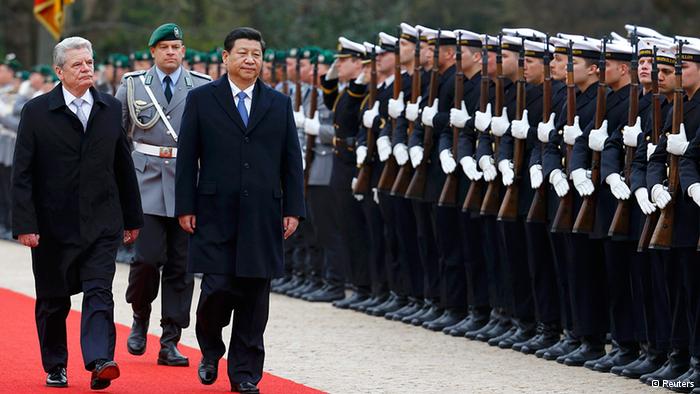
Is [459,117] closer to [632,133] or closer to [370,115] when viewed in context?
[370,115]

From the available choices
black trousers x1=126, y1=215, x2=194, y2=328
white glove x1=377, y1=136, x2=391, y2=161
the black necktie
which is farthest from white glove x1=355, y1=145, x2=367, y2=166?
black trousers x1=126, y1=215, x2=194, y2=328

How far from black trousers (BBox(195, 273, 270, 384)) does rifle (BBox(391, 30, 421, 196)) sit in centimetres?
354

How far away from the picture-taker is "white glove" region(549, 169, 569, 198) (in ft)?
33.2

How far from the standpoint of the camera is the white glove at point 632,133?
9516 mm

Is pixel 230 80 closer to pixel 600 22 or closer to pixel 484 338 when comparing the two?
pixel 484 338

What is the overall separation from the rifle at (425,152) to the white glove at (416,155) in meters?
0.02

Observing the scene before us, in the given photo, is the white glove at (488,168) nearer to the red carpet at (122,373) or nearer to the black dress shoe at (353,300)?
the red carpet at (122,373)

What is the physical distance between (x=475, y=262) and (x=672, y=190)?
293 centimetres

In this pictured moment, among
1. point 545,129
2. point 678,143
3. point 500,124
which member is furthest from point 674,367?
point 500,124

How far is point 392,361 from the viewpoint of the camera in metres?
10.3

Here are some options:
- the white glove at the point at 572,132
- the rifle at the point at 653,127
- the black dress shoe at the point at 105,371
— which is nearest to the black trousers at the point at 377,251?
the white glove at the point at 572,132

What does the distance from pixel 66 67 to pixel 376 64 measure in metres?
4.47

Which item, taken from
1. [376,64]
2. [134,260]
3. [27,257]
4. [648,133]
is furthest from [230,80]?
[27,257]

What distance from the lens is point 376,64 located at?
13070 millimetres
